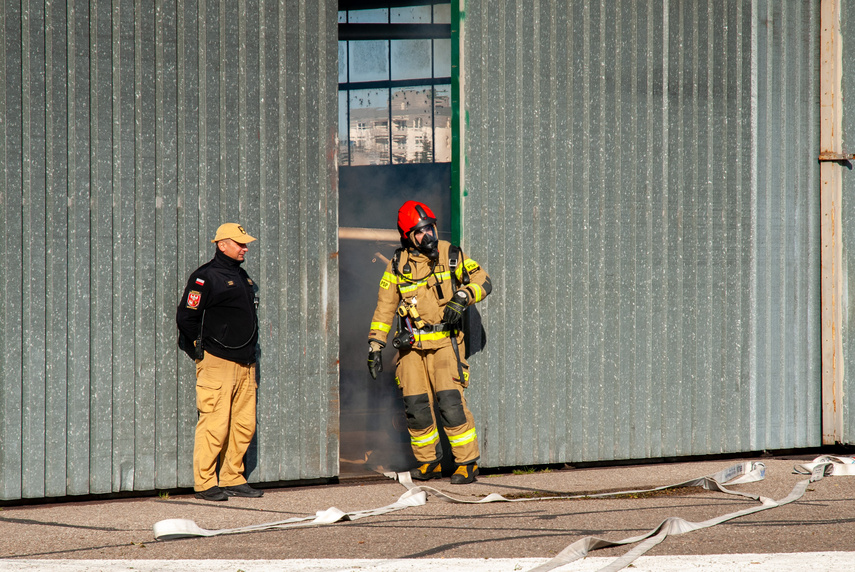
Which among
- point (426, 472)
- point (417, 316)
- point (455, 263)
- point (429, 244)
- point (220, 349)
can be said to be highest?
point (429, 244)

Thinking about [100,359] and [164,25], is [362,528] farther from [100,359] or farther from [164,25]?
[164,25]

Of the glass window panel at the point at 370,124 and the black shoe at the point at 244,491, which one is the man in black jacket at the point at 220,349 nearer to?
the black shoe at the point at 244,491

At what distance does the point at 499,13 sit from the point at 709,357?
3.40 meters

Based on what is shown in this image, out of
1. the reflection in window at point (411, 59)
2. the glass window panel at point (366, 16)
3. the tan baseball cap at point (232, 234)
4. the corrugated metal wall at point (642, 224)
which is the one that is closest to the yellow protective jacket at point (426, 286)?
the corrugated metal wall at point (642, 224)

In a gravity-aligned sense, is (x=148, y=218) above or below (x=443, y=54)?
below

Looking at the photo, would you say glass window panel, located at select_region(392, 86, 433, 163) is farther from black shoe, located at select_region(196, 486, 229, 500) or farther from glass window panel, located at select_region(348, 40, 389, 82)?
black shoe, located at select_region(196, 486, 229, 500)

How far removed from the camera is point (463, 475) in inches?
239

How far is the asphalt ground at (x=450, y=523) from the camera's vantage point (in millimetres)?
3951

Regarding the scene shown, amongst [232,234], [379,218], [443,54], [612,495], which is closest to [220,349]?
[232,234]

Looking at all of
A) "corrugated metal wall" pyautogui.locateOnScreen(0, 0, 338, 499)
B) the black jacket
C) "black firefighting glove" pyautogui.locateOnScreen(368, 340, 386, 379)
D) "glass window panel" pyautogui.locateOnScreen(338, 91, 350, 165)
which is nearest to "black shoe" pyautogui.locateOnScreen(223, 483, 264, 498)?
"corrugated metal wall" pyautogui.locateOnScreen(0, 0, 338, 499)

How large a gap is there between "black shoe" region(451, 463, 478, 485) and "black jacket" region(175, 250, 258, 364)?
177 cm

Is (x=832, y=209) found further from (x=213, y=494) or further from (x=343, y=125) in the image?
(x=343, y=125)

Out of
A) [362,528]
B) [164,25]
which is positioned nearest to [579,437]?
[362,528]

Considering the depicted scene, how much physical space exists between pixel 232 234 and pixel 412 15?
3.10 metres
